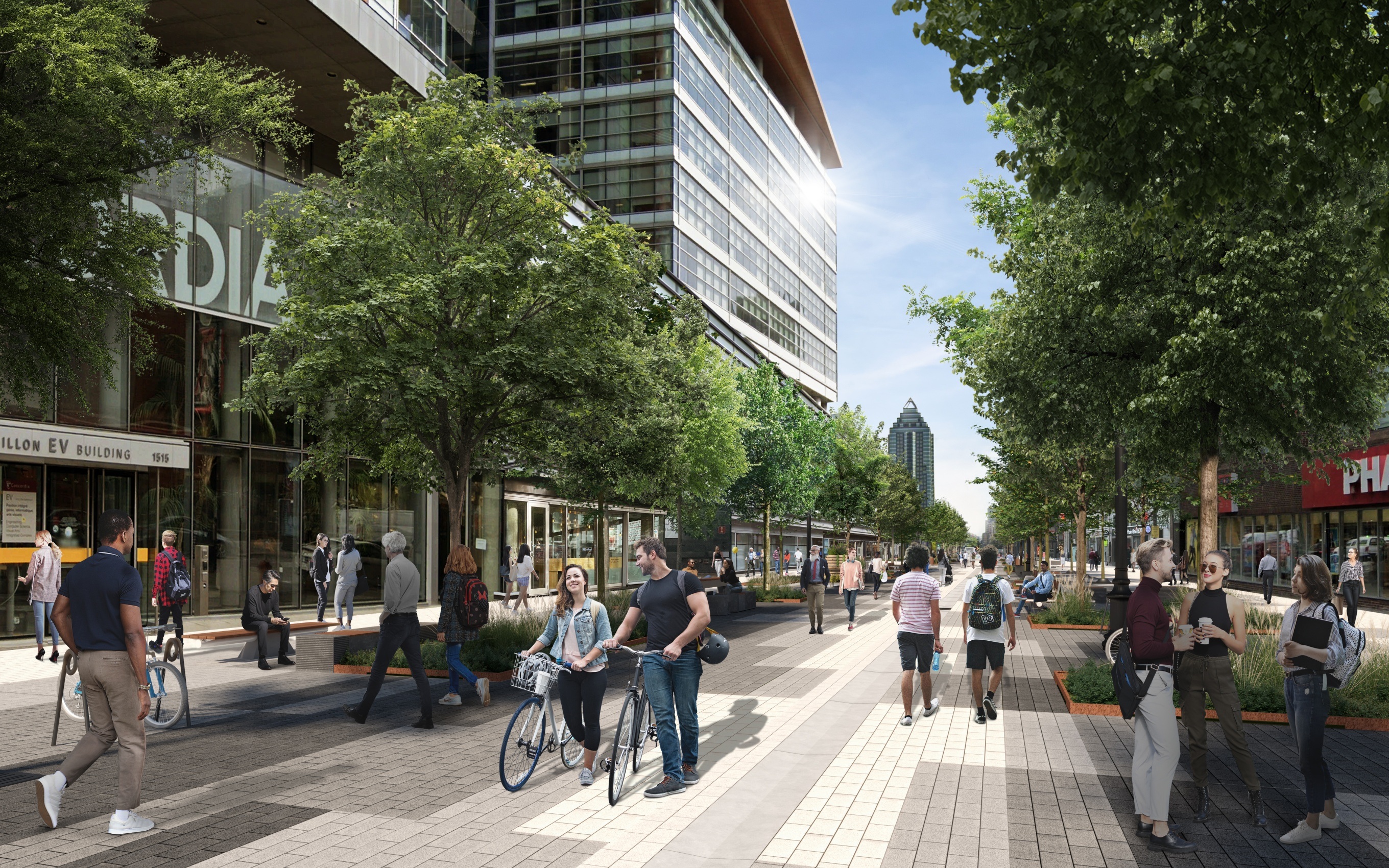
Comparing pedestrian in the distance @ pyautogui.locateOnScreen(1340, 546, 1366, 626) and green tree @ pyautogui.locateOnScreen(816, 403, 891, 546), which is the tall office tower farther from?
pedestrian in the distance @ pyautogui.locateOnScreen(1340, 546, 1366, 626)

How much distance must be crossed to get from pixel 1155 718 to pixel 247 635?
58.2 feet

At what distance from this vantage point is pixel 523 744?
7.40 meters

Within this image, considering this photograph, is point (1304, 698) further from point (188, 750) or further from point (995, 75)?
point (188, 750)

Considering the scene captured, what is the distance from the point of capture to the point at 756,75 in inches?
2699

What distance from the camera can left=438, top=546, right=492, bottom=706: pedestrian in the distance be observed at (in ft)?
35.8

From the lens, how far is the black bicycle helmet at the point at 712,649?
7.43m

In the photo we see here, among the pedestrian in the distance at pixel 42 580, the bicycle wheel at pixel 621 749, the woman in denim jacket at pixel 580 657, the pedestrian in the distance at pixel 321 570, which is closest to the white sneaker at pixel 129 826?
the woman in denim jacket at pixel 580 657

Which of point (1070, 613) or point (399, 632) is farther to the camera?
point (1070, 613)

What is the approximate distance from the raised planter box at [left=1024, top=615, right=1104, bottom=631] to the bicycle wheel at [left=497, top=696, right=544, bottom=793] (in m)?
16.6

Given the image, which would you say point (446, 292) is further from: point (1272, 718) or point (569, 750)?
point (1272, 718)

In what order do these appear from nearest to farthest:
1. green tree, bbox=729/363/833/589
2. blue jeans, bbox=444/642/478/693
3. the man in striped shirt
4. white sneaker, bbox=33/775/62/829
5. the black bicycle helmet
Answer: white sneaker, bbox=33/775/62/829 < the black bicycle helmet < the man in striped shirt < blue jeans, bbox=444/642/478/693 < green tree, bbox=729/363/833/589

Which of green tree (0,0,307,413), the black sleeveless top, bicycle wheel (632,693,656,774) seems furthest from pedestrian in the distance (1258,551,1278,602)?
green tree (0,0,307,413)

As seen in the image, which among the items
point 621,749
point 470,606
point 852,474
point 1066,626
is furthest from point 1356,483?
point 621,749

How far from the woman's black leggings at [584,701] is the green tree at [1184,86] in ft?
16.5
